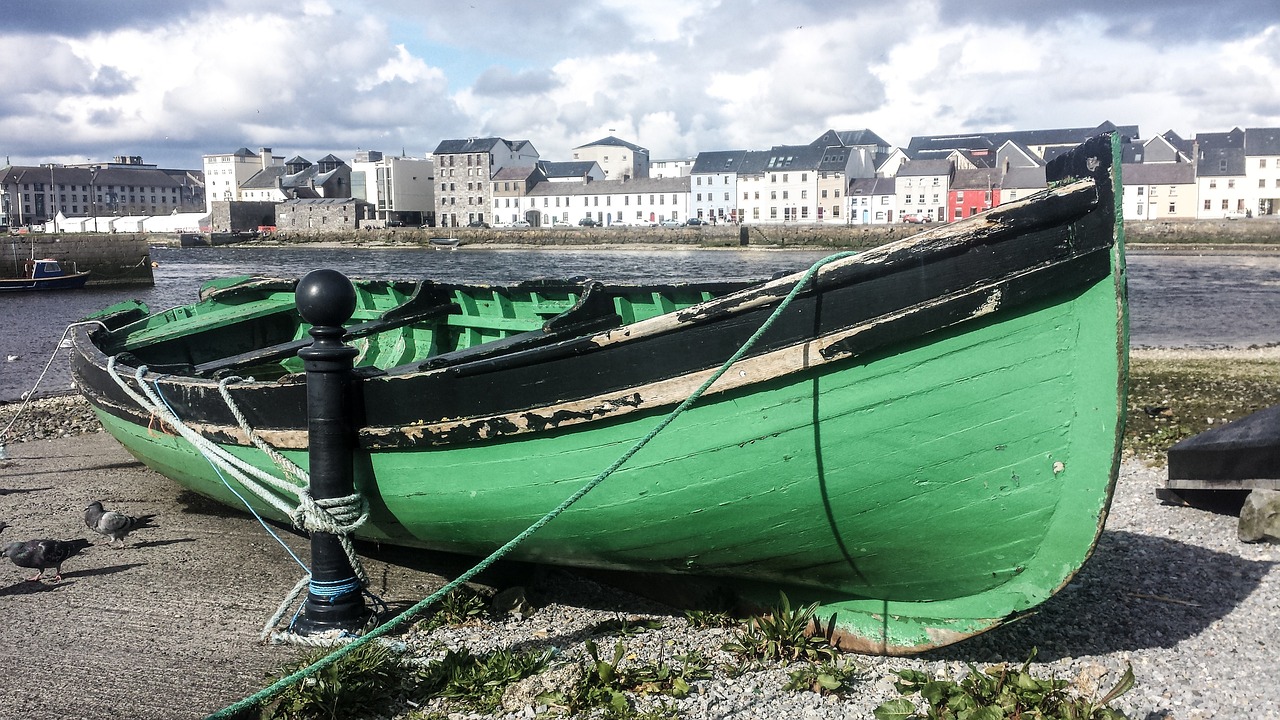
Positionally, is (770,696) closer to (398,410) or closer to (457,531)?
(457,531)

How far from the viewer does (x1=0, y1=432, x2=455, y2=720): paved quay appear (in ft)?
13.4

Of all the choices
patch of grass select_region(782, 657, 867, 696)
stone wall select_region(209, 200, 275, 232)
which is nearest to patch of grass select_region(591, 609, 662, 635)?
patch of grass select_region(782, 657, 867, 696)

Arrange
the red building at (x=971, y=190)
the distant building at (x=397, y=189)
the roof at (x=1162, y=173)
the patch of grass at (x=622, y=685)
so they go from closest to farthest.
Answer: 1. the patch of grass at (x=622, y=685)
2. the roof at (x=1162, y=173)
3. the red building at (x=971, y=190)
4. the distant building at (x=397, y=189)

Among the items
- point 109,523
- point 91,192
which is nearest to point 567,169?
point 91,192

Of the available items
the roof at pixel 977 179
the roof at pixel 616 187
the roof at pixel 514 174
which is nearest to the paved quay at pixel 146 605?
the roof at pixel 977 179

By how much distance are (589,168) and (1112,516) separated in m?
91.6

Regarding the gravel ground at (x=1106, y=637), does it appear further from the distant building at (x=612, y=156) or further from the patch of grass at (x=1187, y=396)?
the distant building at (x=612, y=156)

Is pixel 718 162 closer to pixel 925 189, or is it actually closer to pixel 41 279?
pixel 925 189

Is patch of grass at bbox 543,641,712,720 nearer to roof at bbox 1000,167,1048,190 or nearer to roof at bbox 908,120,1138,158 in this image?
roof at bbox 1000,167,1048,190

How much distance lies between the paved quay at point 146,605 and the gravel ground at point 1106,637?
0.21 m

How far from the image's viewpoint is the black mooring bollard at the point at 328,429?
4.38 metres

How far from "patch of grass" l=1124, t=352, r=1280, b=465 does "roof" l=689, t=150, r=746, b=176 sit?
74804 millimetres

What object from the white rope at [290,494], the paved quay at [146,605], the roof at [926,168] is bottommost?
the paved quay at [146,605]

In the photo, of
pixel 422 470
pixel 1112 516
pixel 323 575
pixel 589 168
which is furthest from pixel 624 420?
pixel 589 168
